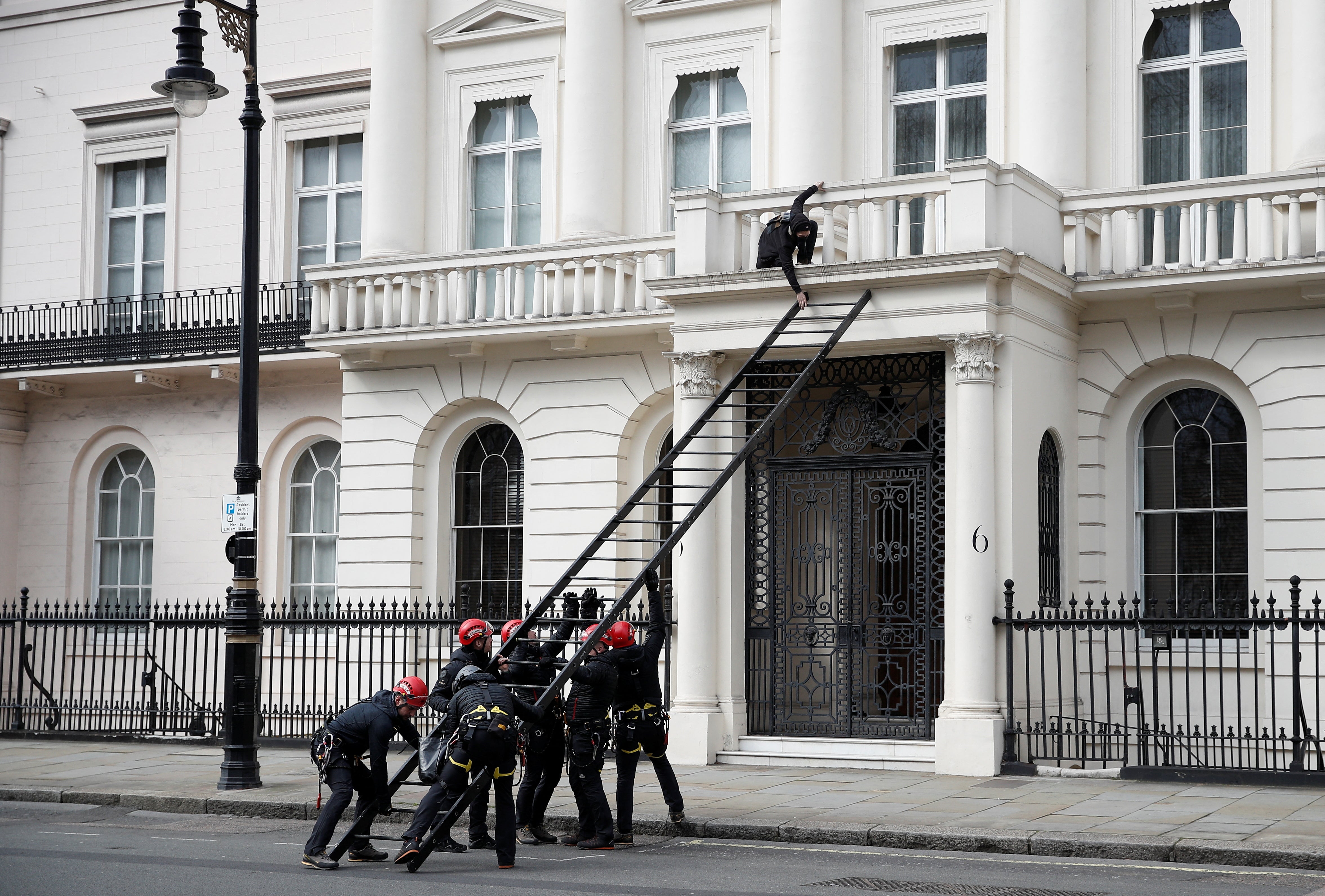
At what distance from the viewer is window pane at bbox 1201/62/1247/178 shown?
1886 centimetres

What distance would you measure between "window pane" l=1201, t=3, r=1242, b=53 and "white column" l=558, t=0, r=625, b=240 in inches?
296

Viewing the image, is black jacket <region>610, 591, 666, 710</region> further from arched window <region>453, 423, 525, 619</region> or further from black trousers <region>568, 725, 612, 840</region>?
arched window <region>453, 423, 525, 619</region>

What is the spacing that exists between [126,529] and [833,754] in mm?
13755

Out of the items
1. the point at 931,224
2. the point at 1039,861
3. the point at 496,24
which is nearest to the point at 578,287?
the point at 496,24

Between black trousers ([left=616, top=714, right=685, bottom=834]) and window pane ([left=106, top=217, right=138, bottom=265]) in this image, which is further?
window pane ([left=106, top=217, right=138, bottom=265])

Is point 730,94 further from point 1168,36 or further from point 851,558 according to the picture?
point 851,558

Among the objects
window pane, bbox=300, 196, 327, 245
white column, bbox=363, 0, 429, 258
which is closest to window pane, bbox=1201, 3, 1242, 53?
white column, bbox=363, 0, 429, 258

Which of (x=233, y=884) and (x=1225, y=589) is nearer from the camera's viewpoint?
(x=233, y=884)

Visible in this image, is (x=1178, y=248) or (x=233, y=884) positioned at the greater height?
(x=1178, y=248)

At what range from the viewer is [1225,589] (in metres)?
17.9

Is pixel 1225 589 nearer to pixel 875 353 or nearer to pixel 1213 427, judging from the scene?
pixel 1213 427

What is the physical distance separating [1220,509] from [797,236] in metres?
5.66

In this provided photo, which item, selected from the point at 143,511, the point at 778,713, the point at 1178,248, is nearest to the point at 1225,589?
the point at 1178,248

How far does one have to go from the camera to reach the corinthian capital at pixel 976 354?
1639 cm
